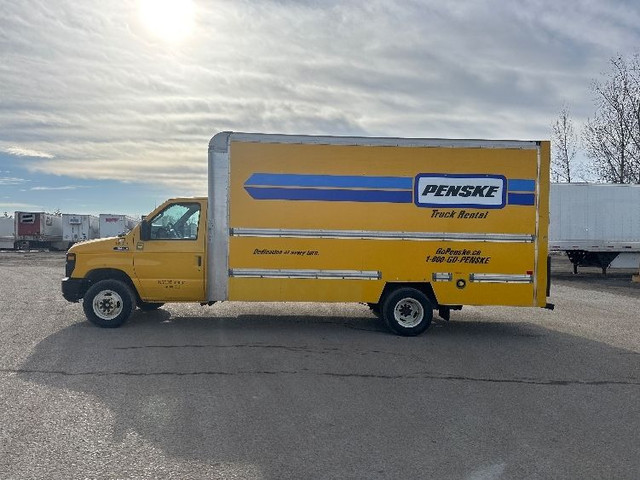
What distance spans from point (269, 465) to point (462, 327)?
7.02 m

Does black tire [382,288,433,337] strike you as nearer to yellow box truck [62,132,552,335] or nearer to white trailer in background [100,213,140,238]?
yellow box truck [62,132,552,335]

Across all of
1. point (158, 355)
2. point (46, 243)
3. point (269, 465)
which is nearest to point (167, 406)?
point (269, 465)

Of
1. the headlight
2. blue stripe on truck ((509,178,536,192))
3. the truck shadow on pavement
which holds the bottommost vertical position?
the truck shadow on pavement

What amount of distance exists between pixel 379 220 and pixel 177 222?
357cm

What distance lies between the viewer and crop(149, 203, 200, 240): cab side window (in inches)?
378

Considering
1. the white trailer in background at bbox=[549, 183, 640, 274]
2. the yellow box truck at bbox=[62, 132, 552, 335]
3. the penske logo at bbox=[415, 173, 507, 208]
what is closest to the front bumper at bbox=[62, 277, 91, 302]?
the yellow box truck at bbox=[62, 132, 552, 335]

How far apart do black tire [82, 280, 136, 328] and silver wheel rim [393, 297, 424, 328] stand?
464cm

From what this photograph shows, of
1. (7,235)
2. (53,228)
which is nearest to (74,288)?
(53,228)

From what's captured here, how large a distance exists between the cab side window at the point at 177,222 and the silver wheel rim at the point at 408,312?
Answer: 381cm

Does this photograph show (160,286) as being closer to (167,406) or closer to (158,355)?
(158,355)

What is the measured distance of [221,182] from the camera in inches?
366

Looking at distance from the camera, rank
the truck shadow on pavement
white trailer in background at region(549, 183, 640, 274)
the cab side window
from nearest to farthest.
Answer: the truck shadow on pavement, the cab side window, white trailer in background at region(549, 183, 640, 274)

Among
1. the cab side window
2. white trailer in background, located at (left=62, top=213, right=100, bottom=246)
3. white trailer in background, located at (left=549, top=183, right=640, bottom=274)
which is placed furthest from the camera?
white trailer in background, located at (left=62, top=213, right=100, bottom=246)

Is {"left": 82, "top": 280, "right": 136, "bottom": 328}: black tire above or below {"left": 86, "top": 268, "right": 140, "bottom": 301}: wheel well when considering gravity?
below
